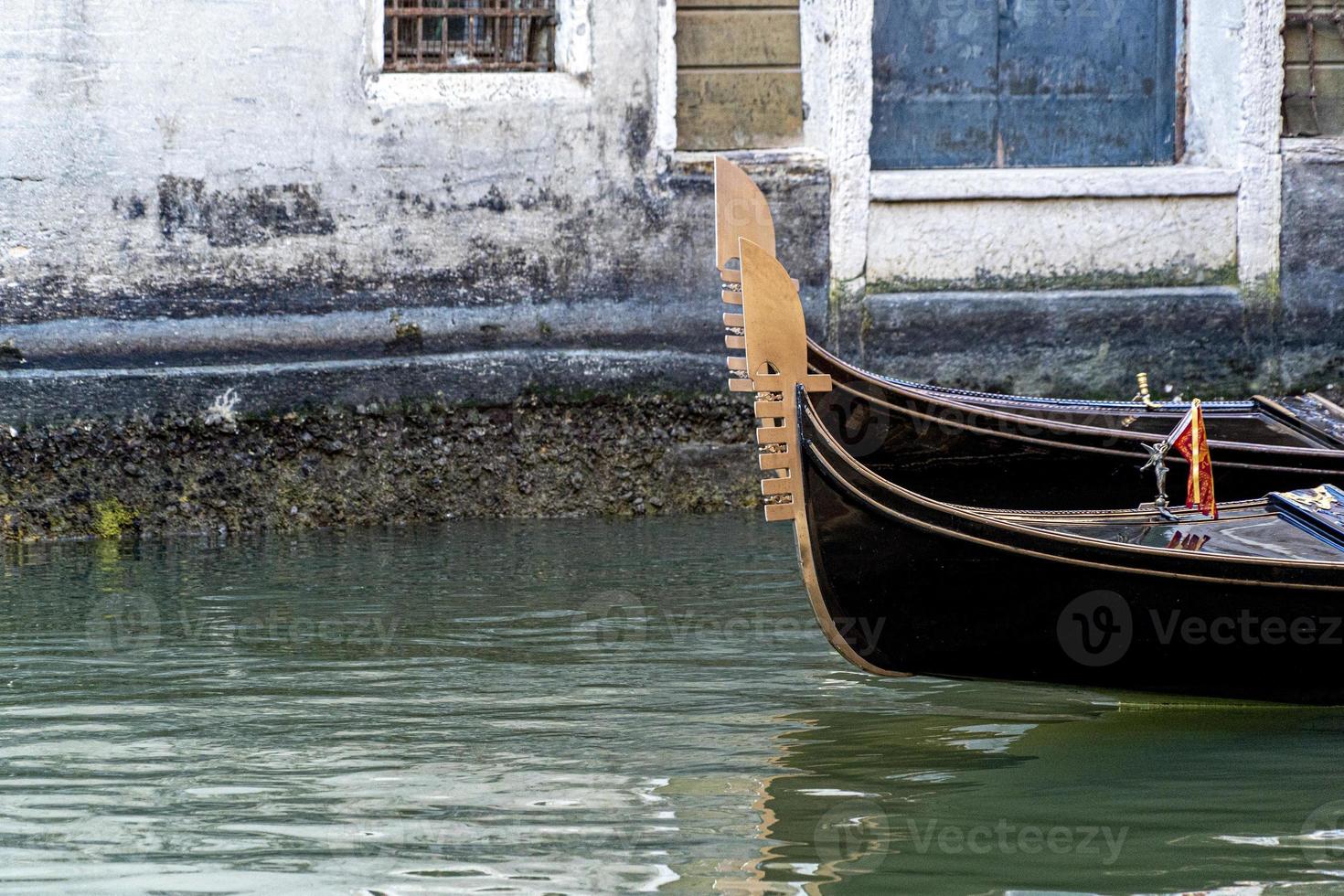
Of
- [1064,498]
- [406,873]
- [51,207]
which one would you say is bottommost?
[406,873]

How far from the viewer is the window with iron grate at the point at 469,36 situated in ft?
22.6

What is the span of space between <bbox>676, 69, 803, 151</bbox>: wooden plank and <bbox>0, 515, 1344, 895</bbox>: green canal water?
2026 mm

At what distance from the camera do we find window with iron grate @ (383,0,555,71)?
22.6 ft

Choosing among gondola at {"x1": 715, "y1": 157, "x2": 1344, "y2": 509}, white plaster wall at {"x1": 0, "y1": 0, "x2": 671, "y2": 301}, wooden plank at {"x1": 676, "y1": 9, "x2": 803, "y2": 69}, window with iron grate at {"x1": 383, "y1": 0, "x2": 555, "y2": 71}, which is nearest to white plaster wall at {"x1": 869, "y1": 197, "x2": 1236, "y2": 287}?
wooden plank at {"x1": 676, "y1": 9, "x2": 803, "y2": 69}

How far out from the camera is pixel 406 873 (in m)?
3.21

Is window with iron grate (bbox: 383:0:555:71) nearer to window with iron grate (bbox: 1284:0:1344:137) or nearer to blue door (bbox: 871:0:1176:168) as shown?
blue door (bbox: 871:0:1176:168)

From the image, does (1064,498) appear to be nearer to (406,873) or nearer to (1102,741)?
(1102,741)

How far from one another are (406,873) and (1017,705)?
5.96 ft

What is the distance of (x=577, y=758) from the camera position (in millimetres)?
3971

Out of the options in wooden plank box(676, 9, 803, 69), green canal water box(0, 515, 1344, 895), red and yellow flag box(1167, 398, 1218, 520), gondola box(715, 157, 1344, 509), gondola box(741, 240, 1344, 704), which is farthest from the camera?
wooden plank box(676, 9, 803, 69)

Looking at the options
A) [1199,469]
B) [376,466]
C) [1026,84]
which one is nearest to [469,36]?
[376,466]

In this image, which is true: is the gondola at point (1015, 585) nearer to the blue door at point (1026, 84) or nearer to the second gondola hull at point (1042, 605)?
the second gondola hull at point (1042, 605)

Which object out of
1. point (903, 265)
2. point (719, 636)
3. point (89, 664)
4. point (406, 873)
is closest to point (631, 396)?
point (903, 265)

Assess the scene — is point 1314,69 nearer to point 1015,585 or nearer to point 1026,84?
point 1026,84
